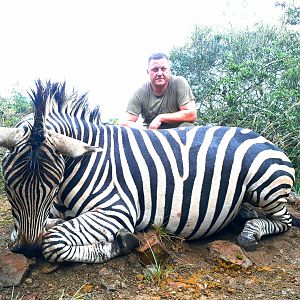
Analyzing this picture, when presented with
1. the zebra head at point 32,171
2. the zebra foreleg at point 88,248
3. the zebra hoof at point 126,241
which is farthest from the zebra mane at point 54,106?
the zebra hoof at point 126,241

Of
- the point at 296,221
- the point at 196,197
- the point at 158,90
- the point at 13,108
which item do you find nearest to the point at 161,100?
the point at 158,90

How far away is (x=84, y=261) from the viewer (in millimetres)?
2678

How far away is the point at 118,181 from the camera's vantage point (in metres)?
3.00

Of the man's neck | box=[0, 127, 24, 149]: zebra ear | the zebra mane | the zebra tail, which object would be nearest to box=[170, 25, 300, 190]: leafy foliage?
the man's neck

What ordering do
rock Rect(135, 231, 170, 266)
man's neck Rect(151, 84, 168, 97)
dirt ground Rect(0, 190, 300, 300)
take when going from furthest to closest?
1. man's neck Rect(151, 84, 168, 97)
2. rock Rect(135, 231, 170, 266)
3. dirt ground Rect(0, 190, 300, 300)

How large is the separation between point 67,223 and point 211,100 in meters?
4.36

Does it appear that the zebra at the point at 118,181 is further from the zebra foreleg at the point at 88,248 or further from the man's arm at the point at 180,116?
the man's arm at the point at 180,116

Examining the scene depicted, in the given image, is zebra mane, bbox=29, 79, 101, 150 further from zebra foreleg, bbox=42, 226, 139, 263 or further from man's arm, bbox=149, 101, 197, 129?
man's arm, bbox=149, 101, 197, 129

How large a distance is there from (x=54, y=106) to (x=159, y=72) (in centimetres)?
181

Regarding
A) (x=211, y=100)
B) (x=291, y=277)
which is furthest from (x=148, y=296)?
(x=211, y=100)

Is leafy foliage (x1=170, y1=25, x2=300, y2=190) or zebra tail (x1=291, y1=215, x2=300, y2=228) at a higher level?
leafy foliage (x1=170, y1=25, x2=300, y2=190)

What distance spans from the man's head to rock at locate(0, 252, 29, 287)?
2.62m

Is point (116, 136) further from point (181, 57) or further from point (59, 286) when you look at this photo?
point (181, 57)

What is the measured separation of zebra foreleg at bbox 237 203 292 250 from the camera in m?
3.18
